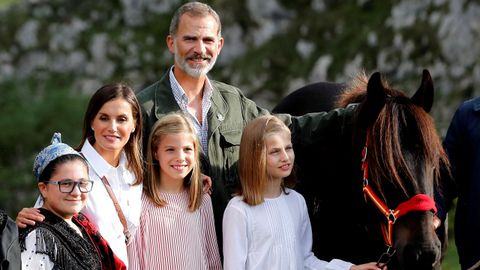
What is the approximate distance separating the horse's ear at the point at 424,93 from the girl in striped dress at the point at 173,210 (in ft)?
3.49

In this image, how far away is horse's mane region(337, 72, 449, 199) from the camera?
3566mm

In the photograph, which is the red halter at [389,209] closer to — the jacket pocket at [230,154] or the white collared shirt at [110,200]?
the jacket pocket at [230,154]

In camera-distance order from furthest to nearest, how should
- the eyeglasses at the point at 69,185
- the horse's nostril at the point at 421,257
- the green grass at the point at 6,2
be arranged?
the green grass at the point at 6,2
the eyeglasses at the point at 69,185
the horse's nostril at the point at 421,257

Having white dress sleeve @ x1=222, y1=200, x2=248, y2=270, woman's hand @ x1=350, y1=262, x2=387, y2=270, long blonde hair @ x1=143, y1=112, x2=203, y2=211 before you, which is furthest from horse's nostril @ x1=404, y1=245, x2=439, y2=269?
long blonde hair @ x1=143, y1=112, x2=203, y2=211

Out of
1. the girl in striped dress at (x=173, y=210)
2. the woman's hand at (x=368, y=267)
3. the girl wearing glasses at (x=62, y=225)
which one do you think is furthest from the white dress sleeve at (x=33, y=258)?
the woman's hand at (x=368, y=267)

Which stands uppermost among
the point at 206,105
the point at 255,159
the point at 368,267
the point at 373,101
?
the point at 206,105

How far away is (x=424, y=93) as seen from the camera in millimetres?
3807

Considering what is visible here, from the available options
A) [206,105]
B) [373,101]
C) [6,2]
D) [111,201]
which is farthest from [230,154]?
[6,2]

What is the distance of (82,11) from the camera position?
80.2ft

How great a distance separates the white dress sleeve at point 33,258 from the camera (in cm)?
345

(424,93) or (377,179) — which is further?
(424,93)

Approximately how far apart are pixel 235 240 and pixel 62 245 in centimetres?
80

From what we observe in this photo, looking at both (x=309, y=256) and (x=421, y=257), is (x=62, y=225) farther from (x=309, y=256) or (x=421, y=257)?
(x=421, y=257)

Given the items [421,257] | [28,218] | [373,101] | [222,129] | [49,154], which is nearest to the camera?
[421,257]
